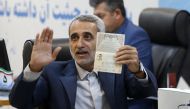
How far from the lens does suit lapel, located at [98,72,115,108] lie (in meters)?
2.15

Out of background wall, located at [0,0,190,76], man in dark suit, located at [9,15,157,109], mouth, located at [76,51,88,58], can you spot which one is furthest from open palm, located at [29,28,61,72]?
background wall, located at [0,0,190,76]

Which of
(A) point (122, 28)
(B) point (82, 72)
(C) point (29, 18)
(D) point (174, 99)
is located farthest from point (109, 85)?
(C) point (29, 18)

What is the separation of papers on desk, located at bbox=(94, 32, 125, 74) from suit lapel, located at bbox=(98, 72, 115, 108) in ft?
0.72

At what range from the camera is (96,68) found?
2.00 metres

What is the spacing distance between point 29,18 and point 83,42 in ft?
6.28

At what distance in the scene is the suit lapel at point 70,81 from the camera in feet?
6.93

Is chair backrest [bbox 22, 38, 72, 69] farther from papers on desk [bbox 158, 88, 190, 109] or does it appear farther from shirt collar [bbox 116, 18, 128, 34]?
papers on desk [bbox 158, 88, 190, 109]

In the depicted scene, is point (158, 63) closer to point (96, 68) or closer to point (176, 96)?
point (96, 68)

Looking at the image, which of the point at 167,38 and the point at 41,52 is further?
the point at 167,38

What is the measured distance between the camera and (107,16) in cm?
325

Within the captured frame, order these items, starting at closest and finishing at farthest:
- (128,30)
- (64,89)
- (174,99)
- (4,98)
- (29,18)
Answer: (174,99)
(64,89)
(4,98)
(128,30)
(29,18)

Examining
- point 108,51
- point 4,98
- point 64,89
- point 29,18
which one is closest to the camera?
point 108,51

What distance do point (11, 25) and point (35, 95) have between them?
1.90 meters

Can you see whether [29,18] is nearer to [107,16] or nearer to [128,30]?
[107,16]
